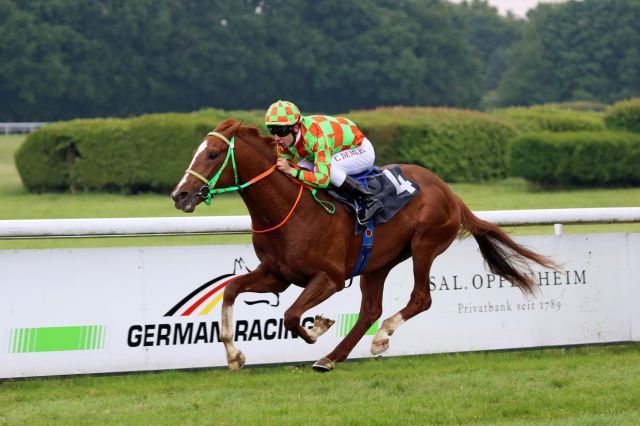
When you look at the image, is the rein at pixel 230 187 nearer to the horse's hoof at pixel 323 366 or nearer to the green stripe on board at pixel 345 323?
the horse's hoof at pixel 323 366

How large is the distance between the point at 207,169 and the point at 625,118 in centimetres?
2062

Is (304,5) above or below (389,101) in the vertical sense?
above

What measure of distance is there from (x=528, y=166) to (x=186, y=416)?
15791mm

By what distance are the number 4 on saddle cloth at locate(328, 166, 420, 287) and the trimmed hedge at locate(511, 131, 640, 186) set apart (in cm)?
1431

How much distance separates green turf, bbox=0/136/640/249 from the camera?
14.6 meters

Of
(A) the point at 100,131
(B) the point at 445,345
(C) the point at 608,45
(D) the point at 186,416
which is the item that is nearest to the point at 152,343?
(D) the point at 186,416

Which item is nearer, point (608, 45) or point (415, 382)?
point (415, 382)

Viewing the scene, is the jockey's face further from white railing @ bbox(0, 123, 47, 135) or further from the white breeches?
white railing @ bbox(0, 123, 47, 135)

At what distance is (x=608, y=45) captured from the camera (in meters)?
65.4

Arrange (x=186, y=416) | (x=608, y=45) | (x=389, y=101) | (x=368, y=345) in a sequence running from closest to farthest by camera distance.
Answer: (x=186, y=416), (x=368, y=345), (x=389, y=101), (x=608, y=45)

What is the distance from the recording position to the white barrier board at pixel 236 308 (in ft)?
22.3

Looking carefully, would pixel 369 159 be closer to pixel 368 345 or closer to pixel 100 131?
pixel 368 345

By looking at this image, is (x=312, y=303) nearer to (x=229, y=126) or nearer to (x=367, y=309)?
(x=367, y=309)

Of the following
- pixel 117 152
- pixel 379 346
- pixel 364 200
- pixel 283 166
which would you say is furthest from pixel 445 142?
pixel 283 166
